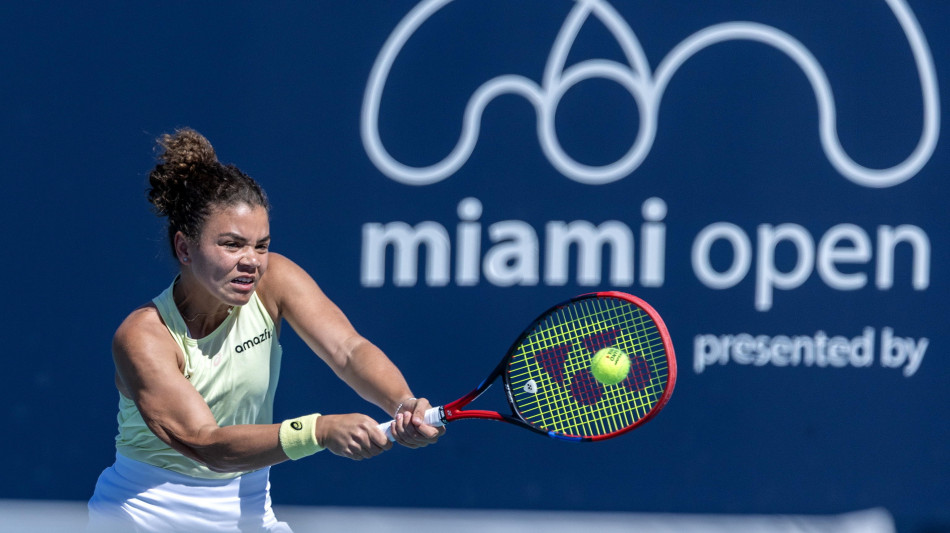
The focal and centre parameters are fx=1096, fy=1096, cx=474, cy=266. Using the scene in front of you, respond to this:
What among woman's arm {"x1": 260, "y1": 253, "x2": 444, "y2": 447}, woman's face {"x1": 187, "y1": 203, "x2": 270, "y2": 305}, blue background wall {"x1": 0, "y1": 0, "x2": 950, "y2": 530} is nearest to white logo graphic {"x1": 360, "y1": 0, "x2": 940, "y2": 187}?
blue background wall {"x1": 0, "y1": 0, "x2": 950, "y2": 530}

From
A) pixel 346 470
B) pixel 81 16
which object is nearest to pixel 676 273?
pixel 346 470

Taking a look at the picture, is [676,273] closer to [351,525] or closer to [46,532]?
[351,525]

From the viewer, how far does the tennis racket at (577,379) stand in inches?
102

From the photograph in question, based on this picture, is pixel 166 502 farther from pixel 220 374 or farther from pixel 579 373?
pixel 579 373

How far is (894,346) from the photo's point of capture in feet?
14.1

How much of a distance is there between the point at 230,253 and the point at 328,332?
14.7 inches

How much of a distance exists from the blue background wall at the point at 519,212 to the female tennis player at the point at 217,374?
1.66m

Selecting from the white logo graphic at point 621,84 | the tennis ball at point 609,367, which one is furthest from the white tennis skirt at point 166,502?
the white logo graphic at point 621,84

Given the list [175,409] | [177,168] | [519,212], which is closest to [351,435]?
[175,409]

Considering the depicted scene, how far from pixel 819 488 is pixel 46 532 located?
10.4ft

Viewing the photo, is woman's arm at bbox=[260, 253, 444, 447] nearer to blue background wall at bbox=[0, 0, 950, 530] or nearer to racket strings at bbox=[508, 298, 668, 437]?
racket strings at bbox=[508, 298, 668, 437]

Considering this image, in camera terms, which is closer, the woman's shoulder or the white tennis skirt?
the woman's shoulder

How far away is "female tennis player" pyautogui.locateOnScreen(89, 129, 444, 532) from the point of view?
94.2 inches

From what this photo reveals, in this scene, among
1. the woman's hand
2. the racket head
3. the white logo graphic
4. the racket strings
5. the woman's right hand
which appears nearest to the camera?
the woman's right hand
